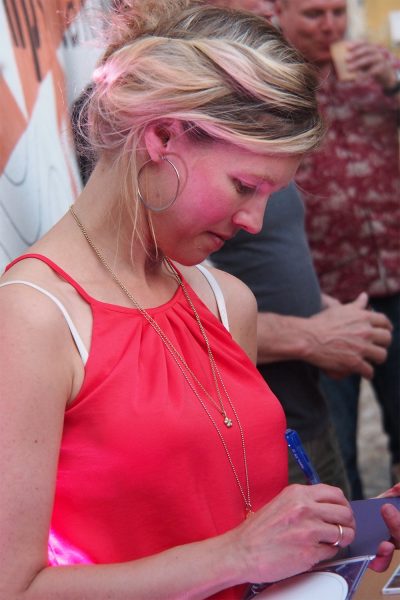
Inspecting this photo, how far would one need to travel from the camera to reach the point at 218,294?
63.7 inches

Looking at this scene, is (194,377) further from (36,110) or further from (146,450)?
(36,110)

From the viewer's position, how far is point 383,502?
Answer: 1503mm

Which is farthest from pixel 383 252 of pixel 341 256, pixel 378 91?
pixel 378 91

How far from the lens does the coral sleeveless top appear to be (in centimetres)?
126

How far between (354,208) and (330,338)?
2.39 ft

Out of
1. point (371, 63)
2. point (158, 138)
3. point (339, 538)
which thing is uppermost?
point (158, 138)

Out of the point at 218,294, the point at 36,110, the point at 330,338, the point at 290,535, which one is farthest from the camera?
the point at 330,338

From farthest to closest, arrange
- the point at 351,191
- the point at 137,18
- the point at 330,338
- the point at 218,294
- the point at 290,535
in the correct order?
the point at 351,191 < the point at 330,338 < the point at 218,294 < the point at 137,18 < the point at 290,535

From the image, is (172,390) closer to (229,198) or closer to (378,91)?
(229,198)

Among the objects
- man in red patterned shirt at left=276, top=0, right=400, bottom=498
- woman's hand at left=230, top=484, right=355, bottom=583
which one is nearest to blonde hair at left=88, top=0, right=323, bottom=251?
woman's hand at left=230, top=484, right=355, bottom=583

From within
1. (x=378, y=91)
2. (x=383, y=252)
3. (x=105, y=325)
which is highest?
(x=105, y=325)

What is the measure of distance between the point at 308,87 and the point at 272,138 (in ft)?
0.41

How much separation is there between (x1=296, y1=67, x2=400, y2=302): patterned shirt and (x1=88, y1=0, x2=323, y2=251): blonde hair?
5.00ft

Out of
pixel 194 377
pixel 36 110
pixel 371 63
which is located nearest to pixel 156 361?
pixel 194 377
